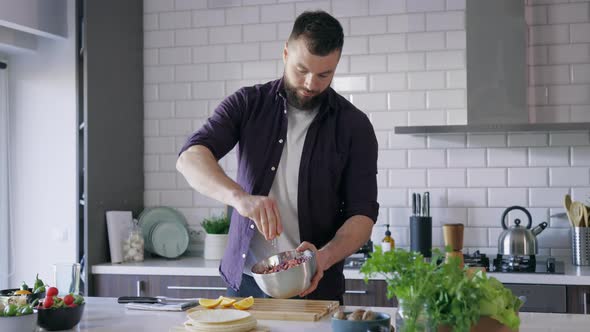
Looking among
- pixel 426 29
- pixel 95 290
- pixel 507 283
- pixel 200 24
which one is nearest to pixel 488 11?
pixel 426 29

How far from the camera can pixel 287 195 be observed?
2992 millimetres

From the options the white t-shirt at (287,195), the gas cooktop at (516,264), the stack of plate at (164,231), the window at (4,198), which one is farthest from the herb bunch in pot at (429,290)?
the window at (4,198)

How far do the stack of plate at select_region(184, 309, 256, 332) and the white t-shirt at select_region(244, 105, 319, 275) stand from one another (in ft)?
2.17

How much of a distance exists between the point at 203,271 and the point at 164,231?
2.17 ft

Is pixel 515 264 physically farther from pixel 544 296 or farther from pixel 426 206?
pixel 426 206

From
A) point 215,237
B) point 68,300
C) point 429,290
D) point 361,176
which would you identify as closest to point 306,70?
point 361,176

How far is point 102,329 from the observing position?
2.32 metres

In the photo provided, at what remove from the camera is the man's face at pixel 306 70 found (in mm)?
2827

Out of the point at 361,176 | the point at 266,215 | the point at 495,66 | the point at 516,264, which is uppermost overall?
the point at 495,66

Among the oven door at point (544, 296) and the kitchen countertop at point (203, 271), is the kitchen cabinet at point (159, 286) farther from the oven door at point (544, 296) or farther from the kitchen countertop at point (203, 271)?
the oven door at point (544, 296)

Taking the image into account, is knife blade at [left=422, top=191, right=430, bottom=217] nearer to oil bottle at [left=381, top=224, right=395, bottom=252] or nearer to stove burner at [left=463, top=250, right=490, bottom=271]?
oil bottle at [left=381, top=224, right=395, bottom=252]

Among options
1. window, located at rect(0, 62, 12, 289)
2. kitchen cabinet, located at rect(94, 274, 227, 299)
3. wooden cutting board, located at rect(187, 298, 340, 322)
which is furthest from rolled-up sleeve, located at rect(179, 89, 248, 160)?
window, located at rect(0, 62, 12, 289)

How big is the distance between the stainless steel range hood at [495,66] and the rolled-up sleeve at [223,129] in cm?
155

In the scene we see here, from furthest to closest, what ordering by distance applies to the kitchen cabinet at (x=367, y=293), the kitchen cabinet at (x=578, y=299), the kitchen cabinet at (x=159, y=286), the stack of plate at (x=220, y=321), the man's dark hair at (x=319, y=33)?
the kitchen cabinet at (x=159, y=286) → the kitchen cabinet at (x=367, y=293) → the kitchen cabinet at (x=578, y=299) → the man's dark hair at (x=319, y=33) → the stack of plate at (x=220, y=321)
